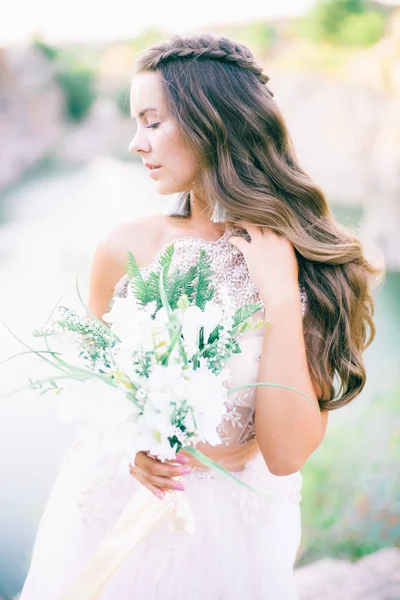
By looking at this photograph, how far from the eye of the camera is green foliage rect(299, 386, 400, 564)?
2568 millimetres

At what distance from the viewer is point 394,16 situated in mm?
2557

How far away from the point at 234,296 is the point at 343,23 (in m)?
1.68

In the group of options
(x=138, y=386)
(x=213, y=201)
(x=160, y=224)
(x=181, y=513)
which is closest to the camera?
(x=138, y=386)

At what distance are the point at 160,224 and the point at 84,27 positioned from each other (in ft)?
4.06

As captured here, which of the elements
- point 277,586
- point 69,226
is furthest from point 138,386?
point 69,226

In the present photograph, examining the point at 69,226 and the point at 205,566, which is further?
the point at 69,226

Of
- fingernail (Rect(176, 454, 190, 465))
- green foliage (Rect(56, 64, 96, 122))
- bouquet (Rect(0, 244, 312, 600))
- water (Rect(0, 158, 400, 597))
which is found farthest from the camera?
green foliage (Rect(56, 64, 96, 122))

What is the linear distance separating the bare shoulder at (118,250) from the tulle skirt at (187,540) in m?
0.39

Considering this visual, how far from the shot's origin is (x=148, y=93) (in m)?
1.41

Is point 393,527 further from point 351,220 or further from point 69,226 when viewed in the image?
point 69,226

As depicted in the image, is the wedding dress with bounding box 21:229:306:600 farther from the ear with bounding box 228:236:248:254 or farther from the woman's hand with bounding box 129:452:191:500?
the woman's hand with bounding box 129:452:191:500

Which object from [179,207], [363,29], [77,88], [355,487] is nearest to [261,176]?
[179,207]

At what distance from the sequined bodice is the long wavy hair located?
0.30 feet

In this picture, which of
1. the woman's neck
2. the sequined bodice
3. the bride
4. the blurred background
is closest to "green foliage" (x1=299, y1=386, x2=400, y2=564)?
the blurred background
